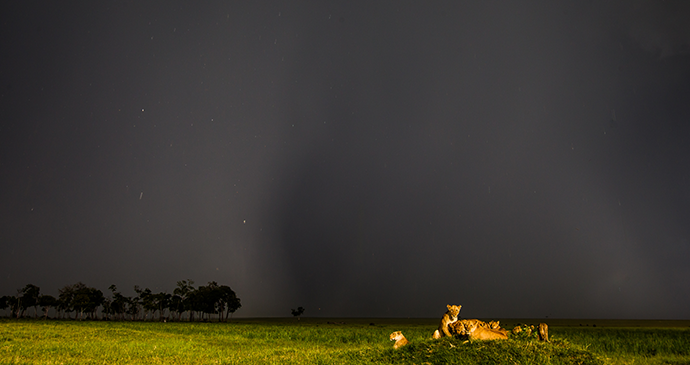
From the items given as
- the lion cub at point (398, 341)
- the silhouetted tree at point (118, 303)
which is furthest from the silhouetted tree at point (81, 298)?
the lion cub at point (398, 341)

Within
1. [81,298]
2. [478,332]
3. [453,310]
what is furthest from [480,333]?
[81,298]

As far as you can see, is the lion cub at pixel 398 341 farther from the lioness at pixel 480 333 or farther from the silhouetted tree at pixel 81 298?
the silhouetted tree at pixel 81 298

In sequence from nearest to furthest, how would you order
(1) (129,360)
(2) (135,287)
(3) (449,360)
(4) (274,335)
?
(3) (449,360), (1) (129,360), (4) (274,335), (2) (135,287)

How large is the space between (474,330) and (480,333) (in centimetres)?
18

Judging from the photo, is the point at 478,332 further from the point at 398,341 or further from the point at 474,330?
the point at 398,341

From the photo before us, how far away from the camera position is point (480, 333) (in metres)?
A: 10.1

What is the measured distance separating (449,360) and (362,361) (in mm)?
2761

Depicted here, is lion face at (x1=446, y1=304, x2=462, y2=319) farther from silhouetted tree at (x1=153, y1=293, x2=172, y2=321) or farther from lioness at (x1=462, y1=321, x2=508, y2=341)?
silhouetted tree at (x1=153, y1=293, x2=172, y2=321)

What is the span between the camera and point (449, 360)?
916 cm

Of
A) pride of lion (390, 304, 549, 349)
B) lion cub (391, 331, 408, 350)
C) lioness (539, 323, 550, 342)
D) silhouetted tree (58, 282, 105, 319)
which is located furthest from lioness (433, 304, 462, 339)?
silhouetted tree (58, 282, 105, 319)

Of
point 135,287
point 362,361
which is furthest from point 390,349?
point 135,287

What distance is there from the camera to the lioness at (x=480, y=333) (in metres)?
10.0

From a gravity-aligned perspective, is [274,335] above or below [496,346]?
below

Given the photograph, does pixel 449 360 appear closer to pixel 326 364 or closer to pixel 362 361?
pixel 362 361
